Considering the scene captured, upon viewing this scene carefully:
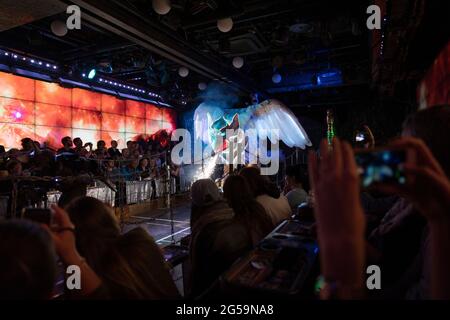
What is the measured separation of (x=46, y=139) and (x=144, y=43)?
5672mm

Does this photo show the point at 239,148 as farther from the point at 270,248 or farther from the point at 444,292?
the point at 444,292

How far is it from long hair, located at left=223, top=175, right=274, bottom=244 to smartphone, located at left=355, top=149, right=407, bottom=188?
1.70m

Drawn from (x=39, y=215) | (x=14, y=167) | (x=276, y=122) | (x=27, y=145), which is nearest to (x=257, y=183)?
(x=39, y=215)

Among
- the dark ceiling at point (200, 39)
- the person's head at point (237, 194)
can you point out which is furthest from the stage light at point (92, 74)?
the person's head at point (237, 194)

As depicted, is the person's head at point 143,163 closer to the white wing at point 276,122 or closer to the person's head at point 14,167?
the person's head at point 14,167

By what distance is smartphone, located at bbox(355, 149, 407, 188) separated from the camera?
0.67 m

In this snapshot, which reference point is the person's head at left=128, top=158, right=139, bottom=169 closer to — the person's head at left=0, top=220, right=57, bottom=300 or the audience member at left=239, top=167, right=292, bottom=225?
the audience member at left=239, top=167, right=292, bottom=225

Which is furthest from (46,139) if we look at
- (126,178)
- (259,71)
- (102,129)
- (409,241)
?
(409,241)

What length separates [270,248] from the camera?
6.03ft

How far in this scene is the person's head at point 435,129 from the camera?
38.3 inches

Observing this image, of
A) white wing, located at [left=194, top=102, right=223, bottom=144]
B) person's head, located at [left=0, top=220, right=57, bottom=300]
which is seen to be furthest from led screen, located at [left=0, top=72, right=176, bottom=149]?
person's head, located at [left=0, top=220, right=57, bottom=300]

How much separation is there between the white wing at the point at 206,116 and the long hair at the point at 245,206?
937cm
